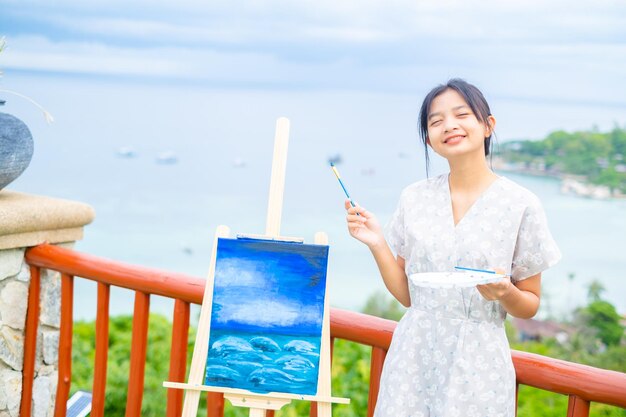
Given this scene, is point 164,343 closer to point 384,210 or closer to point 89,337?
point 89,337

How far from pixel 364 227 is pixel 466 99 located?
313 millimetres

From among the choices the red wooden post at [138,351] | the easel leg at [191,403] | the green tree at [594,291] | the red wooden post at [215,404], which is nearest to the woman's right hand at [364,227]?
the easel leg at [191,403]

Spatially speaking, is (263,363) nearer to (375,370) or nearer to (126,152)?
(375,370)

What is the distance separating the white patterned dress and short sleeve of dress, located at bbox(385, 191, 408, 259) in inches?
1.6

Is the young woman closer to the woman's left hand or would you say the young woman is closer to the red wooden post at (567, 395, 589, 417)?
the woman's left hand

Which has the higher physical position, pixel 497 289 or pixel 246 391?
pixel 497 289

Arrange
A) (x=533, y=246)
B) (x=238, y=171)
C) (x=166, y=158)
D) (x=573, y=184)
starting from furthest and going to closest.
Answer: (x=166, y=158) → (x=238, y=171) → (x=573, y=184) → (x=533, y=246)

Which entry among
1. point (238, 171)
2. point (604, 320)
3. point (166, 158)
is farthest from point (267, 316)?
point (166, 158)

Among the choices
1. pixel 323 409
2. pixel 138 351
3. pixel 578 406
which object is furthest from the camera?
pixel 138 351

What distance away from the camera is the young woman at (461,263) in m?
1.37

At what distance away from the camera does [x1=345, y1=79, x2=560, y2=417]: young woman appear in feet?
4.50

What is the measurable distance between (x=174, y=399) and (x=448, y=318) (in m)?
0.86

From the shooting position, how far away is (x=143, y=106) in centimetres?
1156

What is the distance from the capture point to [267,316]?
5.42 feet
